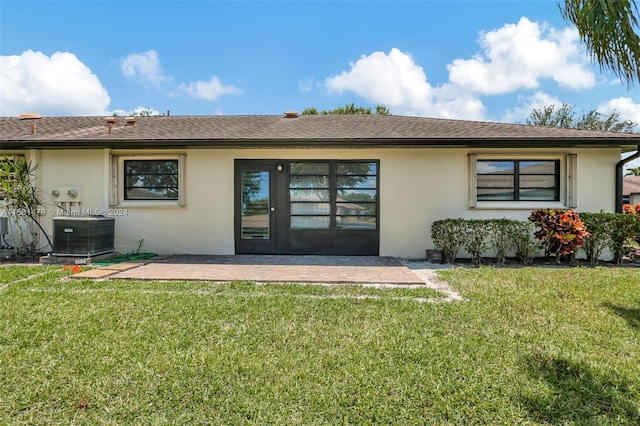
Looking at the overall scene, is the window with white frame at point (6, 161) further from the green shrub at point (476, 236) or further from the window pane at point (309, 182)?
the green shrub at point (476, 236)

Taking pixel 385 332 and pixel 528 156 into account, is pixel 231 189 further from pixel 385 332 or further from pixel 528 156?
pixel 528 156

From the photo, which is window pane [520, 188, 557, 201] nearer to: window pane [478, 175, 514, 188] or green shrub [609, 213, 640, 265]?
window pane [478, 175, 514, 188]

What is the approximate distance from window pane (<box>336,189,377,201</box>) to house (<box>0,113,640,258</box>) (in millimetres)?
27

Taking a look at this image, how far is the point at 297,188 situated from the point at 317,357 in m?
5.94

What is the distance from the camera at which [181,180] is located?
830cm

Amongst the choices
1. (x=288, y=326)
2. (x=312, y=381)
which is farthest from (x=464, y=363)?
(x=288, y=326)

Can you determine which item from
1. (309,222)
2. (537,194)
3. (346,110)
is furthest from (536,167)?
(346,110)

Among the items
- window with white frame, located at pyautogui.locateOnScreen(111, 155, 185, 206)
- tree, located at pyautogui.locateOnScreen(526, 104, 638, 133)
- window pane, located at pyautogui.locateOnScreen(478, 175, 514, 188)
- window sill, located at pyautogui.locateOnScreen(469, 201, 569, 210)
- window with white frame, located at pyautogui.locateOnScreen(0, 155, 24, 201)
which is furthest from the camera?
tree, located at pyautogui.locateOnScreen(526, 104, 638, 133)

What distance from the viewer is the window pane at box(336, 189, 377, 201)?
834cm

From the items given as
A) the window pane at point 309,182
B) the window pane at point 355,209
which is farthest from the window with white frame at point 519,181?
the window pane at point 309,182

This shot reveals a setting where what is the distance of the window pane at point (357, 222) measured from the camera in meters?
8.34

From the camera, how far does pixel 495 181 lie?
8273 millimetres

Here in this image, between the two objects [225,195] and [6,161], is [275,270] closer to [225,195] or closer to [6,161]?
[225,195]

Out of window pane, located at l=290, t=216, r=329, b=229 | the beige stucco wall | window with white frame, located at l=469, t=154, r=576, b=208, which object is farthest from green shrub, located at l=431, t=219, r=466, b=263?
window pane, located at l=290, t=216, r=329, b=229
